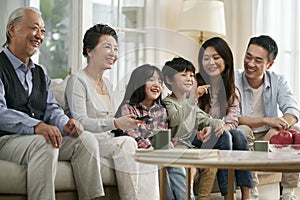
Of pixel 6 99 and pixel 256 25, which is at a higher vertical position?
pixel 256 25

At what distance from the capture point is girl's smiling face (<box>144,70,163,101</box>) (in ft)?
8.21

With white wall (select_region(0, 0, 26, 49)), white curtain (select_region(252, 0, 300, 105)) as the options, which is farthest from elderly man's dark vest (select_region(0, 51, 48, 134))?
white curtain (select_region(252, 0, 300, 105))

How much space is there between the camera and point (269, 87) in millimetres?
3916

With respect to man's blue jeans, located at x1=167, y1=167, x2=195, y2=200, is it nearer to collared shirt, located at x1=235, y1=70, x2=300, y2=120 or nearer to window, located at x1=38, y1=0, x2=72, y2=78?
collared shirt, located at x1=235, y1=70, x2=300, y2=120

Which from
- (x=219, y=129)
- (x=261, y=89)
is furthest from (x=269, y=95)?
(x=219, y=129)

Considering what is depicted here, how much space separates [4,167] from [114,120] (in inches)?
19.0

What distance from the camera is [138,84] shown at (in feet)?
8.09

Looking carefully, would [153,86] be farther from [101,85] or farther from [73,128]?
[73,128]

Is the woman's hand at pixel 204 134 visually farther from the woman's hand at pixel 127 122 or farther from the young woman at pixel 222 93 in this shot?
the woman's hand at pixel 127 122

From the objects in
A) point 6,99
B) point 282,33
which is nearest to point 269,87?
A: point 282,33

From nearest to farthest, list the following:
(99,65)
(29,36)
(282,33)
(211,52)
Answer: (99,65) < (29,36) < (211,52) < (282,33)

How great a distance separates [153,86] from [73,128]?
1.79ft

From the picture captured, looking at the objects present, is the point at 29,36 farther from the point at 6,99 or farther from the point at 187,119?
the point at 187,119

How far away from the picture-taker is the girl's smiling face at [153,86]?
8.21 feet
